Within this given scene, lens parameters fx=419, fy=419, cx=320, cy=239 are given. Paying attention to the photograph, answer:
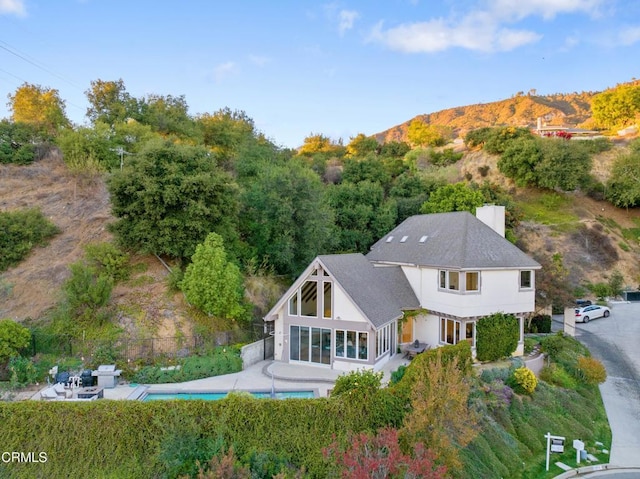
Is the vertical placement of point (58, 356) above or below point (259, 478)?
above

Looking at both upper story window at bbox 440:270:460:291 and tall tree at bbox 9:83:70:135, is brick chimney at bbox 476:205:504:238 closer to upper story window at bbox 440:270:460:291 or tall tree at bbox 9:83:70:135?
upper story window at bbox 440:270:460:291

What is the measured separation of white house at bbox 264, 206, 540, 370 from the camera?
62.8 feet

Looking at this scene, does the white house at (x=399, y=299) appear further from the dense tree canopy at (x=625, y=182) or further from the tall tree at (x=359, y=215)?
the dense tree canopy at (x=625, y=182)

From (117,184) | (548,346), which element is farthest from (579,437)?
(117,184)

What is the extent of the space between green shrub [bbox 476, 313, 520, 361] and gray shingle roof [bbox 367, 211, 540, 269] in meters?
2.57

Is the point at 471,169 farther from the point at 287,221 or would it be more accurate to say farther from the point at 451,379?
the point at 451,379

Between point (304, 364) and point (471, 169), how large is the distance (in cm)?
4229

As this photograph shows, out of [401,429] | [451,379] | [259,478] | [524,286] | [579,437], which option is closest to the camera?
[259,478]

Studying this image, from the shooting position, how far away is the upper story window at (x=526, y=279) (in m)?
21.2

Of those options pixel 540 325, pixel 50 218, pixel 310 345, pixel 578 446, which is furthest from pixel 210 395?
pixel 540 325

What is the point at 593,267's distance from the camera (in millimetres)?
40031

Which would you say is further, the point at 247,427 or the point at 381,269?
the point at 381,269

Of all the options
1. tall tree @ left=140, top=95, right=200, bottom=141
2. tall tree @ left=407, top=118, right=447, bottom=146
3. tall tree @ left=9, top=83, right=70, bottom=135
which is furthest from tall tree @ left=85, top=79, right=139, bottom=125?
tall tree @ left=407, top=118, right=447, bottom=146

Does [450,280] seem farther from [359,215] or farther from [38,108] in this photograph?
[38,108]
